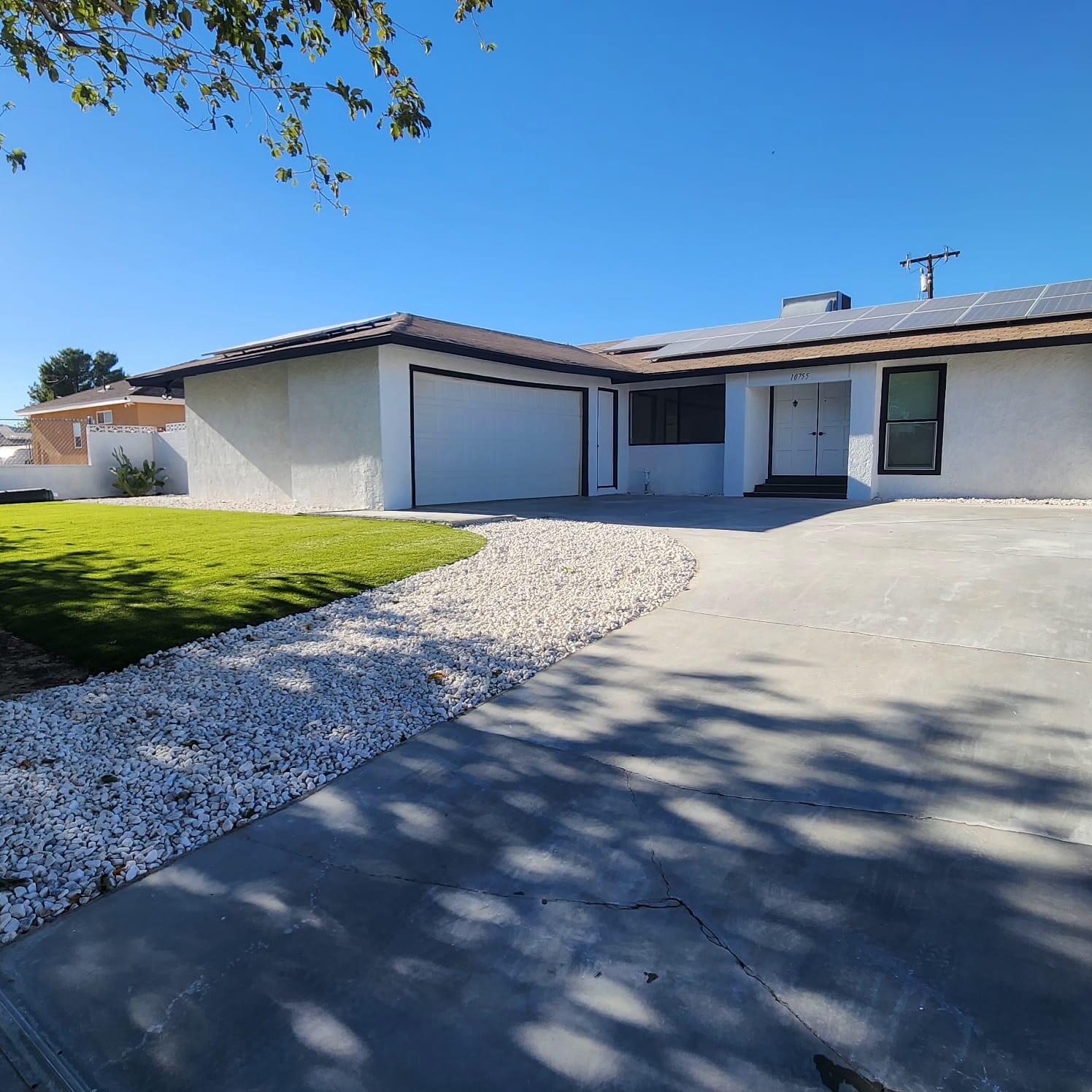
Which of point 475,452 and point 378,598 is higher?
point 475,452

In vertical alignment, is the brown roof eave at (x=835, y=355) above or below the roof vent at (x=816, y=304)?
below

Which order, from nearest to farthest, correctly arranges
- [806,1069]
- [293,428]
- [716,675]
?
[806,1069] → [716,675] → [293,428]

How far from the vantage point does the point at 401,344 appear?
11.9 meters

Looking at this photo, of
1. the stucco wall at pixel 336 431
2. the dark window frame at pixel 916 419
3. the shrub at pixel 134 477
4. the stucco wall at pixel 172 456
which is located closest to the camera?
the stucco wall at pixel 336 431

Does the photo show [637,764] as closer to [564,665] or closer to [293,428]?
[564,665]

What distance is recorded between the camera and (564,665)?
4559mm

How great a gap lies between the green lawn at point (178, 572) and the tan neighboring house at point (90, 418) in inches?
735

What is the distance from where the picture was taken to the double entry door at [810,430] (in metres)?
16.5

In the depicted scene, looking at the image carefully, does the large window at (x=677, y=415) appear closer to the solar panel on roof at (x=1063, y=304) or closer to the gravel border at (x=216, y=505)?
the solar panel on roof at (x=1063, y=304)

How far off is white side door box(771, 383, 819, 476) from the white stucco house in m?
0.04

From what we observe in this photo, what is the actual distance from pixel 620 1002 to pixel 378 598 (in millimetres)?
4700

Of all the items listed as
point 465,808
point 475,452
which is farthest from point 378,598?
point 475,452

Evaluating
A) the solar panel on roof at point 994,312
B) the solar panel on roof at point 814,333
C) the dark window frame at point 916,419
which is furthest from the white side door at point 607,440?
the solar panel on roof at point 994,312

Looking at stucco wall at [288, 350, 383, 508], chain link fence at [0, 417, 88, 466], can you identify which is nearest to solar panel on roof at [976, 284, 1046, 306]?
stucco wall at [288, 350, 383, 508]
